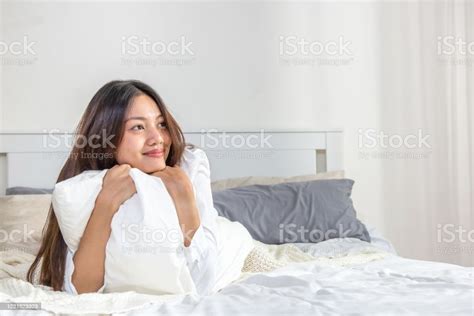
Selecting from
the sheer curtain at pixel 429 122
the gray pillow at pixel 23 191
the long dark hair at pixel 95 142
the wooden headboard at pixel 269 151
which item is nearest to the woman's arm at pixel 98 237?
the long dark hair at pixel 95 142

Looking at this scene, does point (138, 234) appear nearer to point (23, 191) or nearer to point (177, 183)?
point (177, 183)

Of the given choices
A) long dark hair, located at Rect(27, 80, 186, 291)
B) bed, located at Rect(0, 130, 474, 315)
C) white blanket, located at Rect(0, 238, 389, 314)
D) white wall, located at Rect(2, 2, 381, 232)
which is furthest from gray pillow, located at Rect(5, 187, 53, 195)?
long dark hair, located at Rect(27, 80, 186, 291)

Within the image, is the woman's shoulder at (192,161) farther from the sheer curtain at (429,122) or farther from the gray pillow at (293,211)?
the sheer curtain at (429,122)

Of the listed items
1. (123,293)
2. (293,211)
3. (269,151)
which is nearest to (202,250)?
(123,293)

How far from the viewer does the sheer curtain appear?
117 inches

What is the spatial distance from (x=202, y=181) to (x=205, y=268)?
230 millimetres

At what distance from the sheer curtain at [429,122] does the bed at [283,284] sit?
0.55 metres

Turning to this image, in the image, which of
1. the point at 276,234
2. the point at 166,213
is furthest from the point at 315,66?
the point at 166,213

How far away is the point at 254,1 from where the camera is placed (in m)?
3.11

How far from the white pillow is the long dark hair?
0.35ft

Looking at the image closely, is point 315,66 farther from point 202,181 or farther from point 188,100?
point 202,181

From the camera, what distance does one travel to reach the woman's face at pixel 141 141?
164 centimetres

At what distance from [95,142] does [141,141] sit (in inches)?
4.7

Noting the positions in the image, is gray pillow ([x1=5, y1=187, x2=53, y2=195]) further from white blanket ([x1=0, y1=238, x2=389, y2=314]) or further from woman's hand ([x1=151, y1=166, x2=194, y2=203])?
woman's hand ([x1=151, y1=166, x2=194, y2=203])
